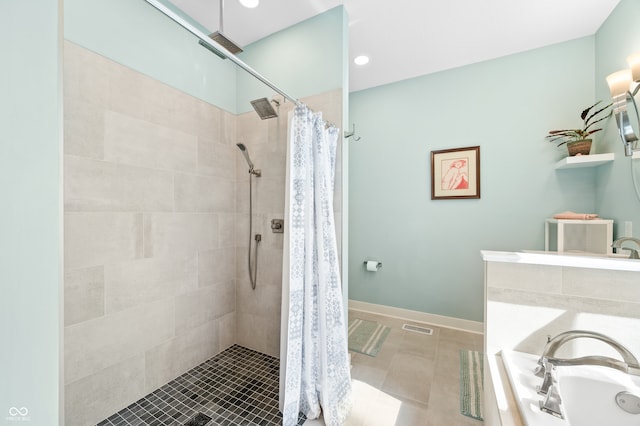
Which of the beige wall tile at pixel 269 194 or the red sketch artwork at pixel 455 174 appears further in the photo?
the red sketch artwork at pixel 455 174

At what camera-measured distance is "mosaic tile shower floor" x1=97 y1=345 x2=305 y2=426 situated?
1.40 m

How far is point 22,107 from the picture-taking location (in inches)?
14.9

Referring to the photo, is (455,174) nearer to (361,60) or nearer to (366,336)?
(361,60)

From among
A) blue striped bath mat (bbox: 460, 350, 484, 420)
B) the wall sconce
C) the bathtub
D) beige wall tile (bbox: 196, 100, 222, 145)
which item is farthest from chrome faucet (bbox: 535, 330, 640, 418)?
beige wall tile (bbox: 196, 100, 222, 145)

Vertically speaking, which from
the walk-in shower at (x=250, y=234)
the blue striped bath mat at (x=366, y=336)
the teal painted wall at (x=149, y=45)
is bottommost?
the blue striped bath mat at (x=366, y=336)

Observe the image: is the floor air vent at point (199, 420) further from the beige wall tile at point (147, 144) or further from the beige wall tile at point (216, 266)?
the beige wall tile at point (147, 144)

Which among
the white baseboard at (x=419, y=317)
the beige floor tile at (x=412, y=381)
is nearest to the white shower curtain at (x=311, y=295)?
the beige floor tile at (x=412, y=381)

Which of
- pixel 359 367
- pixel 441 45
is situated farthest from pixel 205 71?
pixel 359 367

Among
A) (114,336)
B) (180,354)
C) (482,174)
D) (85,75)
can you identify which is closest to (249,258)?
(180,354)

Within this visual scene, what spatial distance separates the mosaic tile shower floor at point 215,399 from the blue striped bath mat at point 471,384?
100 centimetres

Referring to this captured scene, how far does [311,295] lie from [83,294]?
46.7 inches

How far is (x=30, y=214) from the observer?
38 cm

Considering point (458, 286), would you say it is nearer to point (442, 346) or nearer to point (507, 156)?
point (442, 346)

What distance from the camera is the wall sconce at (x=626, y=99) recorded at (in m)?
1.43
